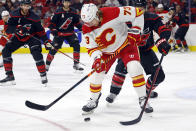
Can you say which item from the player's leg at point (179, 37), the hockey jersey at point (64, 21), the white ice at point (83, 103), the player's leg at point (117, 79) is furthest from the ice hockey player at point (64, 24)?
the player's leg at point (179, 37)

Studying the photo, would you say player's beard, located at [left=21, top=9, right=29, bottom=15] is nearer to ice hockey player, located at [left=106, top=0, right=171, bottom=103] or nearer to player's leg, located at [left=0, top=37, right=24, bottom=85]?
player's leg, located at [left=0, top=37, right=24, bottom=85]

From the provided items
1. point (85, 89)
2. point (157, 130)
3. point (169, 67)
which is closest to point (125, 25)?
point (157, 130)

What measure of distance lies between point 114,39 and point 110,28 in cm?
11

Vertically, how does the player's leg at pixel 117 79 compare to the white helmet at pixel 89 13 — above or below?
below

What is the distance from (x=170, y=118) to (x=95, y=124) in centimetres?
66

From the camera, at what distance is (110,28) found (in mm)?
3172

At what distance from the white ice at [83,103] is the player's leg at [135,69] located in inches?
9.1

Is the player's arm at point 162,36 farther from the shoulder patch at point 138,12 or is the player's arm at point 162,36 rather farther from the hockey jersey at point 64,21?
the hockey jersey at point 64,21

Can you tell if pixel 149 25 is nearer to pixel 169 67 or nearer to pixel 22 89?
pixel 22 89

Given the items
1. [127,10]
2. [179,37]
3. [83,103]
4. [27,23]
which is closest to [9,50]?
[27,23]

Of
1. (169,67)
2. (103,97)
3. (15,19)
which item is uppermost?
(15,19)

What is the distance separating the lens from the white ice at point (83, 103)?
308 centimetres

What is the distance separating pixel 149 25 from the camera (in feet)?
11.6

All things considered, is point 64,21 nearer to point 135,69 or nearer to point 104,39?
point 104,39
